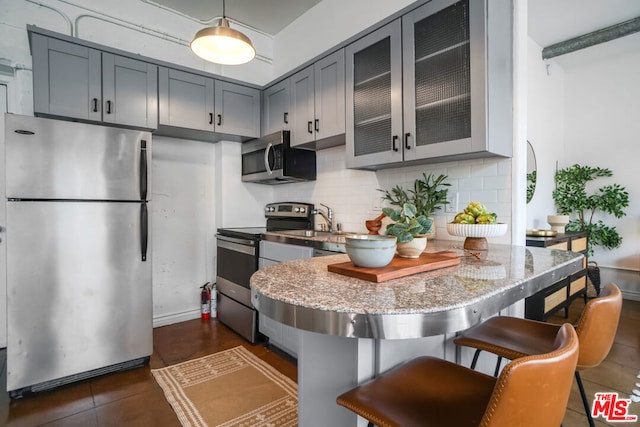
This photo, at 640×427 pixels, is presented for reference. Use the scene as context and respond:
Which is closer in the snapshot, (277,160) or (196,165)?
(277,160)

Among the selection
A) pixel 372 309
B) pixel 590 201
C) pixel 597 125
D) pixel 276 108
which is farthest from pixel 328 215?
pixel 597 125

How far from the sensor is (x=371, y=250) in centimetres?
99

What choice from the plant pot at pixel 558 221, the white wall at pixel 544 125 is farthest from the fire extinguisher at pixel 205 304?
the plant pot at pixel 558 221

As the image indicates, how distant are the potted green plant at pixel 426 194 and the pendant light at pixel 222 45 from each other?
146cm

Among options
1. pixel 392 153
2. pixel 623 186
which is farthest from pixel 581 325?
pixel 623 186

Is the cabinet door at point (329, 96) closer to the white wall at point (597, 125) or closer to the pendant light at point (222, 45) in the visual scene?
the pendant light at point (222, 45)

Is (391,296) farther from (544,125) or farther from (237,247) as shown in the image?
(544,125)

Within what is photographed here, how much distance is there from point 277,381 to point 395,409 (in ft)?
5.29

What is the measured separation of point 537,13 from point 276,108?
2947 millimetres

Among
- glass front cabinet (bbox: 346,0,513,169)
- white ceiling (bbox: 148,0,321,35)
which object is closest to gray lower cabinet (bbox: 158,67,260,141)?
white ceiling (bbox: 148,0,321,35)

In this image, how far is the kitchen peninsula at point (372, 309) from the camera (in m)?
0.69

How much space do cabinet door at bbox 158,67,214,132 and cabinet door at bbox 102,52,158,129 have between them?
0.07 meters

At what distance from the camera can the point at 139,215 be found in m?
2.41

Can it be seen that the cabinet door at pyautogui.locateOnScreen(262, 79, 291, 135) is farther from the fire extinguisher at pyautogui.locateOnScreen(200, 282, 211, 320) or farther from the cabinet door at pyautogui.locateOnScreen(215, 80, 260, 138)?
the fire extinguisher at pyautogui.locateOnScreen(200, 282, 211, 320)
